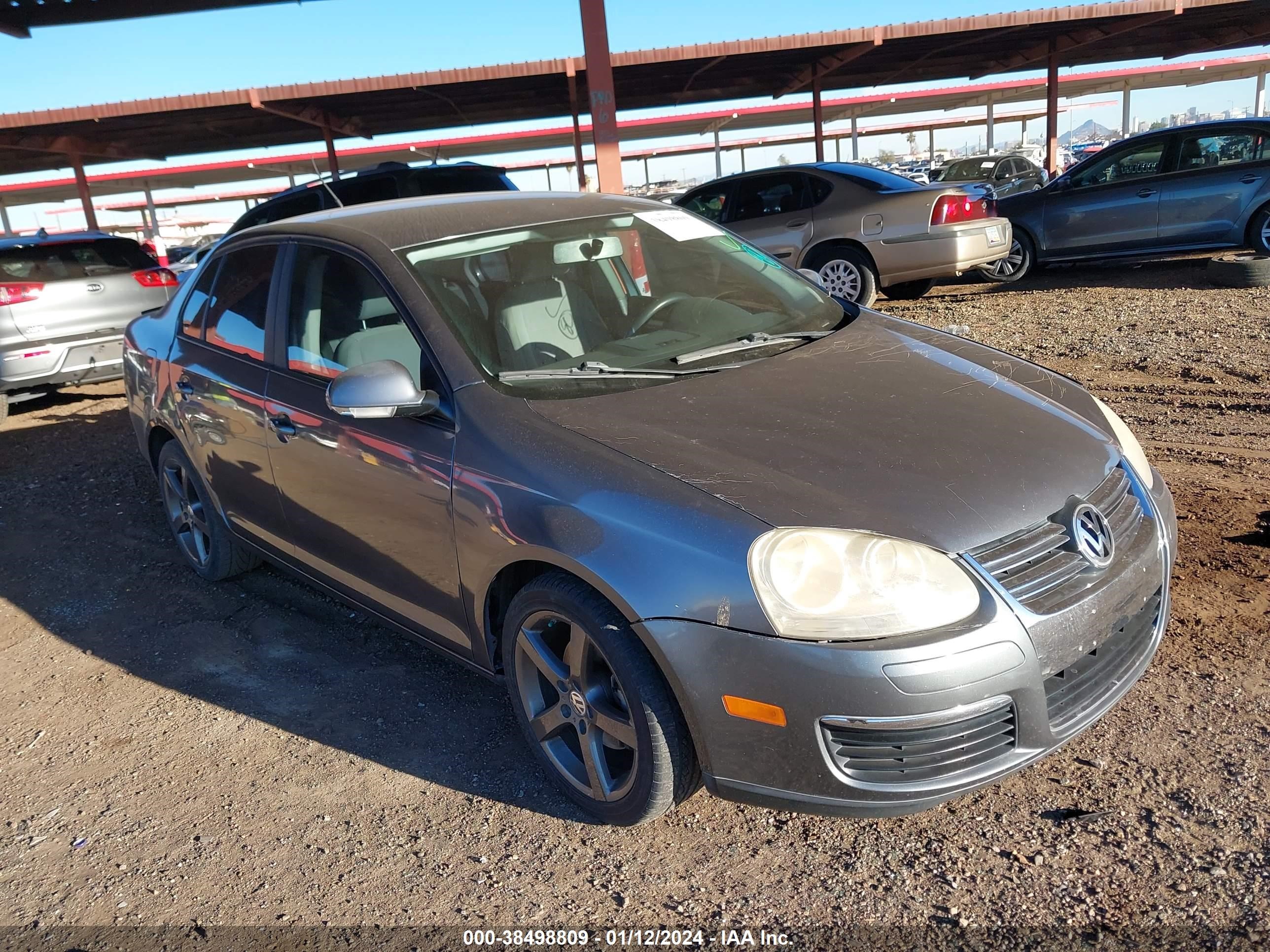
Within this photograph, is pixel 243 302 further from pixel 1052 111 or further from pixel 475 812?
pixel 1052 111

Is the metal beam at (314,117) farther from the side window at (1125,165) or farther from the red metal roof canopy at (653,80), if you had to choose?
the side window at (1125,165)

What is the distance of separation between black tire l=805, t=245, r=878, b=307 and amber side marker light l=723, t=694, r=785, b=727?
815 cm

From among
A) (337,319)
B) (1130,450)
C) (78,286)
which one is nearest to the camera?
(1130,450)

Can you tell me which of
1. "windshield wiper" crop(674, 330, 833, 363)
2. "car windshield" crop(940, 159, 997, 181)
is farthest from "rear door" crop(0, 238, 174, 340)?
"car windshield" crop(940, 159, 997, 181)

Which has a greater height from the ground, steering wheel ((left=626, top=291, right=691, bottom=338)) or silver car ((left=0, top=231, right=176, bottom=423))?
steering wheel ((left=626, top=291, right=691, bottom=338))

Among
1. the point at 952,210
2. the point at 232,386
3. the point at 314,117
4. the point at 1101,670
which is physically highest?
the point at 314,117

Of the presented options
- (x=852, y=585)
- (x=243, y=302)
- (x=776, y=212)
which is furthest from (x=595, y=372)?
(x=776, y=212)

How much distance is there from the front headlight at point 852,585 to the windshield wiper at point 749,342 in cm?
110

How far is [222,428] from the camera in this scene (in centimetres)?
405

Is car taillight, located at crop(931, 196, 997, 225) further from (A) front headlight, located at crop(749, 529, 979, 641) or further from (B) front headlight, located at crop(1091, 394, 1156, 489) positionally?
(A) front headlight, located at crop(749, 529, 979, 641)

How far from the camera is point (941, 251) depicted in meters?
9.45

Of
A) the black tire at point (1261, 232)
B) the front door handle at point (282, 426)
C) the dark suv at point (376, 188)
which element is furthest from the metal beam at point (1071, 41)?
the front door handle at point (282, 426)

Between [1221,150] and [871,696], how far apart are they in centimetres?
1003

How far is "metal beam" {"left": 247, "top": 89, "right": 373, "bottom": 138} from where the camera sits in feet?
57.9
